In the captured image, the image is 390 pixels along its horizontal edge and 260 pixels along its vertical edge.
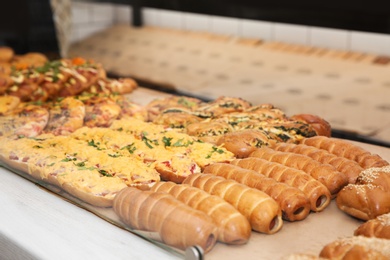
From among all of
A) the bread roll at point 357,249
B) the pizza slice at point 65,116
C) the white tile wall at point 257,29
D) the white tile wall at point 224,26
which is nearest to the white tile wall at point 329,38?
the white tile wall at point 257,29

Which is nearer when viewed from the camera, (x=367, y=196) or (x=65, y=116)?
(x=367, y=196)

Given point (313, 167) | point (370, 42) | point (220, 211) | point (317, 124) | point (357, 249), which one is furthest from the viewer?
point (370, 42)

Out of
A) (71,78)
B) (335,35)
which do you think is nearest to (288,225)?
(71,78)

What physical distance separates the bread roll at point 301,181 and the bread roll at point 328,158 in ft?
0.48

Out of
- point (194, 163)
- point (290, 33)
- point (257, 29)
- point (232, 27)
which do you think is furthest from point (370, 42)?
point (194, 163)

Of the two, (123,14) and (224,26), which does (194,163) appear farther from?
(123,14)

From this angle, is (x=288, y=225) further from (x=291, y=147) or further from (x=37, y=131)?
(x=37, y=131)

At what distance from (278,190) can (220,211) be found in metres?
0.23

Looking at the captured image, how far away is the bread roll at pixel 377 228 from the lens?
1.55 m

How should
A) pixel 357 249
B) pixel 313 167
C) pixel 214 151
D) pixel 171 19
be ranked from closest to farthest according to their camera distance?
pixel 357 249 → pixel 313 167 → pixel 214 151 → pixel 171 19

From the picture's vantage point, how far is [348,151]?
2127mm

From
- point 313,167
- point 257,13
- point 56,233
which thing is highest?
point 257,13

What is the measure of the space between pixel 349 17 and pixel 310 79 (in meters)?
1.32

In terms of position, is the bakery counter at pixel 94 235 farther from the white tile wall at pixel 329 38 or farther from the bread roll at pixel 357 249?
the white tile wall at pixel 329 38
